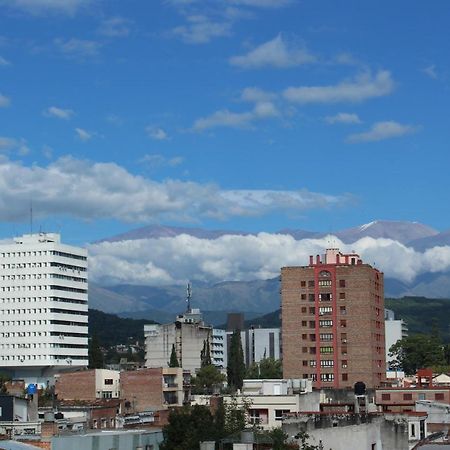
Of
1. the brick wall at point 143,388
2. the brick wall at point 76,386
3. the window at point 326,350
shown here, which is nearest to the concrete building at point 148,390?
the brick wall at point 143,388

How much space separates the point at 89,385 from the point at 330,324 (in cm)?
5044

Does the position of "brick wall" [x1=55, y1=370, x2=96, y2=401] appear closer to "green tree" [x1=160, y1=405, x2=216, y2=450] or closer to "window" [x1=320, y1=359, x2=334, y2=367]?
"window" [x1=320, y1=359, x2=334, y2=367]

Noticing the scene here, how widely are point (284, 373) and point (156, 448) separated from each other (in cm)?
11856

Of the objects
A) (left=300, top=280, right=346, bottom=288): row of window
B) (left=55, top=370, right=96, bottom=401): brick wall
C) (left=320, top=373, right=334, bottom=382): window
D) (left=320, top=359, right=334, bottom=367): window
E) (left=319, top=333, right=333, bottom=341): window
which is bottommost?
(left=55, top=370, right=96, bottom=401): brick wall

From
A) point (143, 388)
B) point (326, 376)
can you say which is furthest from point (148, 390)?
point (326, 376)

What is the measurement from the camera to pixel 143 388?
132500 mm

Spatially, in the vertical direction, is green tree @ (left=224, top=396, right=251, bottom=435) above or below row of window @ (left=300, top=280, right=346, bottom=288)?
below

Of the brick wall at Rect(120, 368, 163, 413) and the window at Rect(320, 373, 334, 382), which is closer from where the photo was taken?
the brick wall at Rect(120, 368, 163, 413)

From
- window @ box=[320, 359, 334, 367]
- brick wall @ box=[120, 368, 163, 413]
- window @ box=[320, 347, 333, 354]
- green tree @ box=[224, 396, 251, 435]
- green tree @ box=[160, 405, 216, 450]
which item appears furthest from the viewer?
window @ box=[320, 347, 333, 354]

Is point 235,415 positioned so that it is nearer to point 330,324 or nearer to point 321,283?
point 330,324

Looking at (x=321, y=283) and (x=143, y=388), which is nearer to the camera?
(x=143, y=388)

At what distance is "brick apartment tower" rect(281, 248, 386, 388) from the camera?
563ft

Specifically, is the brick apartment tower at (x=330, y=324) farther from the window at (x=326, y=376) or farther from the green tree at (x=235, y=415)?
the green tree at (x=235, y=415)

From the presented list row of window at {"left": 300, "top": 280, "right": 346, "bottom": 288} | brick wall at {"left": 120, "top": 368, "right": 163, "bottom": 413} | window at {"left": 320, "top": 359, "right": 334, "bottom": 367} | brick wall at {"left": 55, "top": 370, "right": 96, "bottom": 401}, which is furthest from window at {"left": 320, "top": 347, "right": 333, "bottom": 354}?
brick wall at {"left": 55, "top": 370, "right": 96, "bottom": 401}
